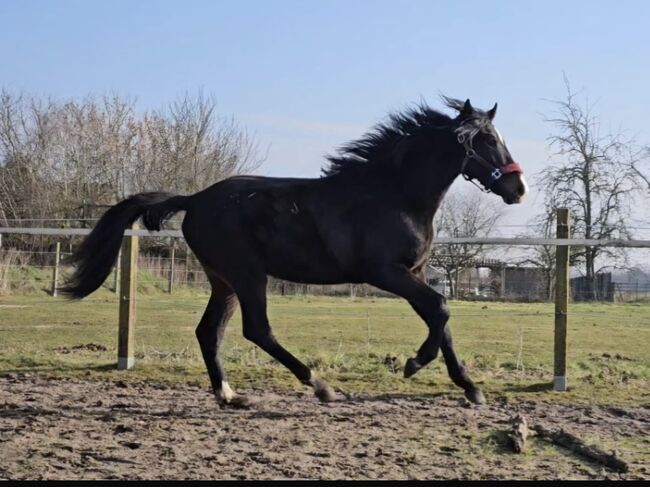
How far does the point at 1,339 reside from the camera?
12.1 metres

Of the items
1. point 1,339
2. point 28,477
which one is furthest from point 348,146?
point 1,339

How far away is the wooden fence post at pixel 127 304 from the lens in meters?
8.51

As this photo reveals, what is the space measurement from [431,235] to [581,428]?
179cm

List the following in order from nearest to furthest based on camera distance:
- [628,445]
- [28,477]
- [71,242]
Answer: [28,477]
[628,445]
[71,242]

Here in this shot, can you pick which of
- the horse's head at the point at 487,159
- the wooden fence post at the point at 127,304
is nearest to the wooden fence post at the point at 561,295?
the horse's head at the point at 487,159

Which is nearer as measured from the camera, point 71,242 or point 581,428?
point 581,428

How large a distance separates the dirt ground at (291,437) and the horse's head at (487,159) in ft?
5.54

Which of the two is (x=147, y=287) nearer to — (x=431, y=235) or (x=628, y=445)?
(x=431, y=235)

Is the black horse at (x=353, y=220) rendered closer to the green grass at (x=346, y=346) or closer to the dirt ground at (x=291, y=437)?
the dirt ground at (x=291, y=437)

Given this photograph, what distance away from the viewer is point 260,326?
6426mm

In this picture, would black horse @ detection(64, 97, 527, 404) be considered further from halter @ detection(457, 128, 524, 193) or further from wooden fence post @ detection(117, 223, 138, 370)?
wooden fence post @ detection(117, 223, 138, 370)

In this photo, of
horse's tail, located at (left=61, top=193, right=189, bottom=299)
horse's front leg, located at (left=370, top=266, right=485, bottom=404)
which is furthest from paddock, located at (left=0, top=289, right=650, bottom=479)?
horse's tail, located at (left=61, top=193, right=189, bottom=299)

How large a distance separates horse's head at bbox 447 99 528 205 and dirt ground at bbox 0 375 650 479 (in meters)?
1.69

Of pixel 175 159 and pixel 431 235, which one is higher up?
pixel 175 159
